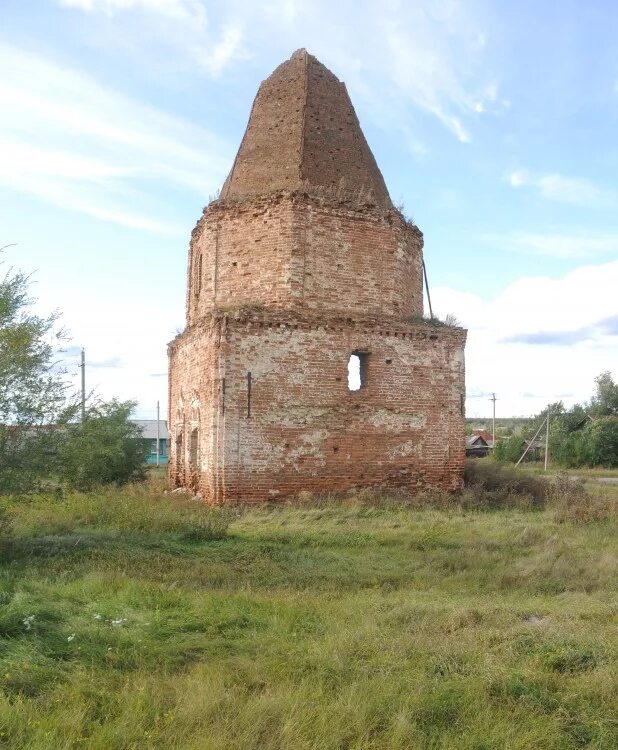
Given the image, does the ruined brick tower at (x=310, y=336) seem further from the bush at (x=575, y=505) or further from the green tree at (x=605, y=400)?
the green tree at (x=605, y=400)

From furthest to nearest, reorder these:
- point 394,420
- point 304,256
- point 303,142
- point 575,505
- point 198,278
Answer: point 198,278 < point 303,142 < point 394,420 < point 304,256 < point 575,505

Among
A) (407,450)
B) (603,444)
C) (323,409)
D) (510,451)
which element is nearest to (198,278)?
(323,409)

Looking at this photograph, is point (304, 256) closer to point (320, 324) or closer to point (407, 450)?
point (320, 324)

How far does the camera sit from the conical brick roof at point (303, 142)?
14.4m

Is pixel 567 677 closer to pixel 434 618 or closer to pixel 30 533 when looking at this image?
pixel 434 618

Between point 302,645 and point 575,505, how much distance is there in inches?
367

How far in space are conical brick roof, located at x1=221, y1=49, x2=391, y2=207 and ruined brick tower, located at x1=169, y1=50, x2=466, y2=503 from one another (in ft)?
0.14

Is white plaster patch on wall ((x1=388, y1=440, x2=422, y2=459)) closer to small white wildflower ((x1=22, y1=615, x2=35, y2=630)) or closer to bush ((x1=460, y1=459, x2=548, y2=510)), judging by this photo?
bush ((x1=460, y1=459, x2=548, y2=510))

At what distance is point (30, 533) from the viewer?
1022 centimetres

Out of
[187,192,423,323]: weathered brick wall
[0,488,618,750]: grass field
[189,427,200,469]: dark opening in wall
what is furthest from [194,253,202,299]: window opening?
[0,488,618,750]: grass field

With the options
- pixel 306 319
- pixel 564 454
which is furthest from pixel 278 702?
pixel 564 454

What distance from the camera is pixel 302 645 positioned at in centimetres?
520

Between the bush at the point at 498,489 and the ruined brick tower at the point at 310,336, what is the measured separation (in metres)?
0.59

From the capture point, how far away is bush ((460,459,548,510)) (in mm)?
14117
